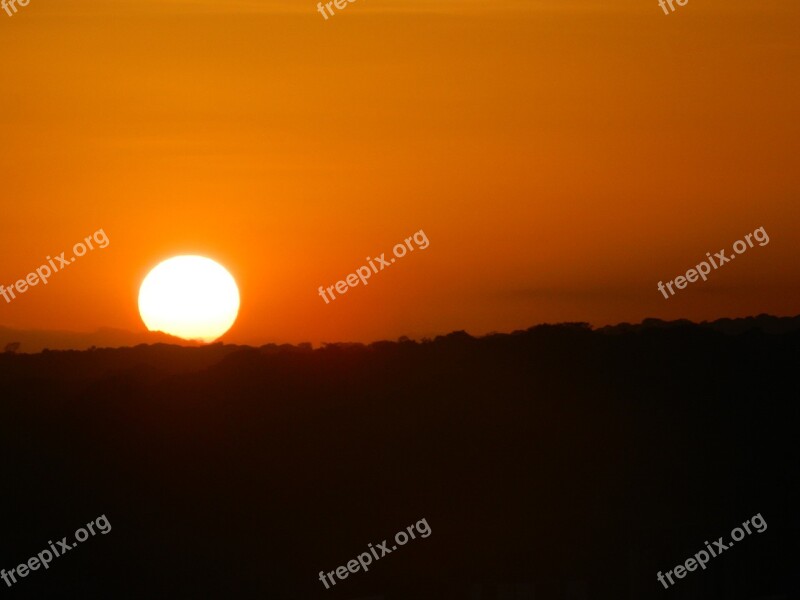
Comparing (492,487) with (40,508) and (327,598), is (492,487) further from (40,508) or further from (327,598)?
(40,508)

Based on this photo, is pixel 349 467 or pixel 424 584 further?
pixel 349 467

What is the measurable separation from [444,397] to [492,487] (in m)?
5.37

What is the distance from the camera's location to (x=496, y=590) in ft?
104

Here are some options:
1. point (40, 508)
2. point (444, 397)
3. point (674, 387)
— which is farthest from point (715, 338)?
point (40, 508)

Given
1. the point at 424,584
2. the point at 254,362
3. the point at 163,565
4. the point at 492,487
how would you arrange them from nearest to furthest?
1. the point at 424,584
2. the point at 163,565
3. the point at 492,487
4. the point at 254,362

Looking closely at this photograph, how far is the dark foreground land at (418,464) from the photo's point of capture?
3247 centimetres

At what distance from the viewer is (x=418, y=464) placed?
37969mm

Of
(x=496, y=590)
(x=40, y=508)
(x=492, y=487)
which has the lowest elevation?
(x=496, y=590)

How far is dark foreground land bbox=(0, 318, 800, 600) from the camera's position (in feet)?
107

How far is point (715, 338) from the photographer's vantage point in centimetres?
4188

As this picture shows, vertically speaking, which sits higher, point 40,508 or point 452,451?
point 40,508

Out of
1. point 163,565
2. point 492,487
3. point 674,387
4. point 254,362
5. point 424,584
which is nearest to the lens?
point 424,584

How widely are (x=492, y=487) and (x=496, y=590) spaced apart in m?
5.06

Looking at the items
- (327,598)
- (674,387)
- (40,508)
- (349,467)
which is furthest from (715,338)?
(40,508)
